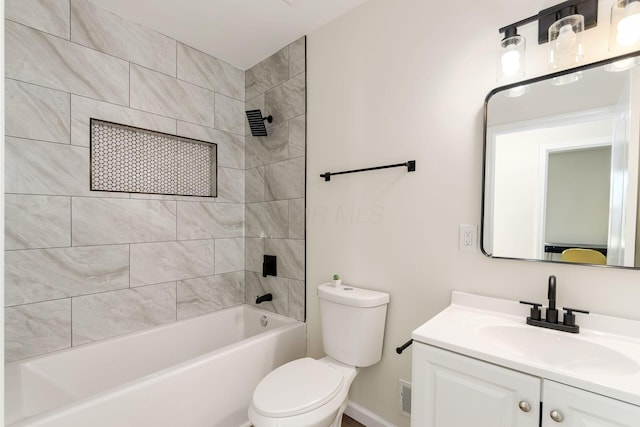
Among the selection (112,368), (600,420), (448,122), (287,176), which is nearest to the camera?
(600,420)

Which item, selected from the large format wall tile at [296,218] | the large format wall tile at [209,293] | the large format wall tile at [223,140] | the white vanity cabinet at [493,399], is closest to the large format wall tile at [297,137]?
the large format wall tile at [296,218]

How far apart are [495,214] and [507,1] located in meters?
0.92

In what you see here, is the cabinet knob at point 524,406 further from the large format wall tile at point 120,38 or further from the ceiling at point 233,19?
the large format wall tile at point 120,38

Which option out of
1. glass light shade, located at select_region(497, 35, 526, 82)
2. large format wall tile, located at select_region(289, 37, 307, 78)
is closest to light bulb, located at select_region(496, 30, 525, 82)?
glass light shade, located at select_region(497, 35, 526, 82)

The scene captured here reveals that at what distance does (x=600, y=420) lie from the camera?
0.82 m

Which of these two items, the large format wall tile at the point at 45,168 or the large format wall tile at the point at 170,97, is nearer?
the large format wall tile at the point at 45,168

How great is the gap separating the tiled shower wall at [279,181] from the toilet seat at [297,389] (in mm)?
624

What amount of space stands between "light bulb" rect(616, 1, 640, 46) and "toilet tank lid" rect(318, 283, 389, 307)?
142 cm

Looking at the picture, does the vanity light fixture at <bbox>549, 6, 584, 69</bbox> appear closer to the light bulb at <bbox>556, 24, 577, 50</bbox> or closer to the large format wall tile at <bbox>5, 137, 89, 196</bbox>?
the light bulb at <bbox>556, 24, 577, 50</bbox>

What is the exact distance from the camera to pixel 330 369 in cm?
161

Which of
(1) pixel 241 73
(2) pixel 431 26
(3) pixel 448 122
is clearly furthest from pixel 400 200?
(1) pixel 241 73

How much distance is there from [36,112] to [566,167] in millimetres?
2568

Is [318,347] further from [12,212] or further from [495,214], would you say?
[12,212]

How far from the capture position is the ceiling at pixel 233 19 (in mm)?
1863
